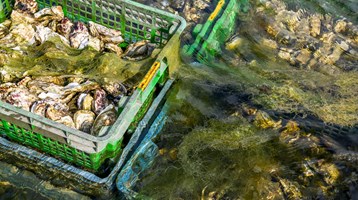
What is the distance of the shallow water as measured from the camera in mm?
4543

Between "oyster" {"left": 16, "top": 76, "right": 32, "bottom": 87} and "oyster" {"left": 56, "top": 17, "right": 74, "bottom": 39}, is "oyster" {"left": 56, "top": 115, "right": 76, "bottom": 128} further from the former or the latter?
"oyster" {"left": 56, "top": 17, "right": 74, "bottom": 39}

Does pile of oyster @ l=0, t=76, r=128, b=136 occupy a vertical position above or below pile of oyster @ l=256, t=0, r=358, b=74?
below

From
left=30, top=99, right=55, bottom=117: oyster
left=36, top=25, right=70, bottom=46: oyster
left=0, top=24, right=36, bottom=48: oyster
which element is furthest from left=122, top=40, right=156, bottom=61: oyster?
left=30, top=99, right=55, bottom=117: oyster

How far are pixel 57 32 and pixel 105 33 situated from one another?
62 cm

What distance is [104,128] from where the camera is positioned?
14.2ft

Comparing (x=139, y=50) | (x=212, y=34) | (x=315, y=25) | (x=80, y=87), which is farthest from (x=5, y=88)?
(x=315, y=25)

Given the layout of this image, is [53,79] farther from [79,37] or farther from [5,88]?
[79,37]

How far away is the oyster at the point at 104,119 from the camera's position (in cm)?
471

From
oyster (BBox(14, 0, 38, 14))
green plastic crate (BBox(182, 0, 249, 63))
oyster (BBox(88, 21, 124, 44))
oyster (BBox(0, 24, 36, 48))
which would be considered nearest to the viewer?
oyster (BBox(0, 24, 36, 48))

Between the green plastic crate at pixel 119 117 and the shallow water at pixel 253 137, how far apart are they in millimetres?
456

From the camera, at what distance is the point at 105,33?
5.86 metres

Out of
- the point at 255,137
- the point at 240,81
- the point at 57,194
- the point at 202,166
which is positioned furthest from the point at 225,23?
the point at 57,194

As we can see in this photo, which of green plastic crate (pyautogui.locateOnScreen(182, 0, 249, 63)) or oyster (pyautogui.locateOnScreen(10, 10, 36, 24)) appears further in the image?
green plastic crate (pyautogui.locateOnScreen(182, 0, 249, 63))

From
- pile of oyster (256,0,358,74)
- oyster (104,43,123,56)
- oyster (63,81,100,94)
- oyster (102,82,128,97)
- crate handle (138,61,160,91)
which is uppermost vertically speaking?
pile of oyster (256,0,358,74)
